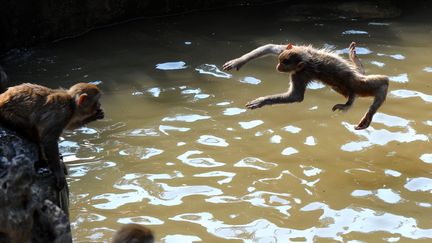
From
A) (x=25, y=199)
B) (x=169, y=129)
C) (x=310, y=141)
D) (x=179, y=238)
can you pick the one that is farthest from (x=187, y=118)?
(x=25, y=199)

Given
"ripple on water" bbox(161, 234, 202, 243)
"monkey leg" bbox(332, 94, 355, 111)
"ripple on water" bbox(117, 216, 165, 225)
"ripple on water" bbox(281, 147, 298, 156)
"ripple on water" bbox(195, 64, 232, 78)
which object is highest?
"monkey leg" bbox(332, 94, 355, 111)

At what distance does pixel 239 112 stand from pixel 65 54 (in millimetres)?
3106

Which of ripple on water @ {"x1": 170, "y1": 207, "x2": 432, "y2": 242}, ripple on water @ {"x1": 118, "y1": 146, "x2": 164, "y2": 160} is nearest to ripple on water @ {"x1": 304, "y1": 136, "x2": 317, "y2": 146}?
ripple on water @ {"x1": 170, "y1": 207, "x2": 432, "y2": 242}

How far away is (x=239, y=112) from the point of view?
8.73m

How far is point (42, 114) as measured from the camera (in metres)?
5.59

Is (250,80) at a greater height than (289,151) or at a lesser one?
greater

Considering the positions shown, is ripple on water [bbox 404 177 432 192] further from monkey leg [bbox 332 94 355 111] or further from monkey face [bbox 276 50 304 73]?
monkey face [bbox 276 50 304 73]

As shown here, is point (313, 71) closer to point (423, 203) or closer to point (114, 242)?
point (423, 203)

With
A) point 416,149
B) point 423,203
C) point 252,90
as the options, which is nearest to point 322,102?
point 252,90

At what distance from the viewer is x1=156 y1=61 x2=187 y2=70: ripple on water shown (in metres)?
9.99

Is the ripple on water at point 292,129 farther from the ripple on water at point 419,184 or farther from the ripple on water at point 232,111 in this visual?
the ripple on water at point 419,184

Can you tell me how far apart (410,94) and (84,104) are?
166 inches

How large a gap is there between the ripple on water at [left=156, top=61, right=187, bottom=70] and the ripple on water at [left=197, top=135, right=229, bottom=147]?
203 cm

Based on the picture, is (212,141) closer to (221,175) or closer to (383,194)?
(221,175)
